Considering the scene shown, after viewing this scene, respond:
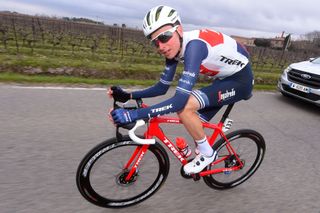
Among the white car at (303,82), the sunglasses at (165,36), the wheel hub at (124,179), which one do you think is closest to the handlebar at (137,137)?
the wheel hub at (124,179)

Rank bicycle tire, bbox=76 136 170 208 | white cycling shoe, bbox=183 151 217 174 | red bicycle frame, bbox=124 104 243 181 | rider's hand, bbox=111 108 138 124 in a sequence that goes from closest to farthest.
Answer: rider's hand, bbox=111 108 138 124 → bicycle tire, bbox=76 136 170 208 → red bicycle frame, bbox=124 104 243 181 → white cycling shoe, bbox=183 151 217 174

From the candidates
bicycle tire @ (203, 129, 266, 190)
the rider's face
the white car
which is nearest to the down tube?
bicycle tire @ (203, 129, 266, 190)

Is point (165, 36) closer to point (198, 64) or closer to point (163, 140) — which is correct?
point (198, 64)

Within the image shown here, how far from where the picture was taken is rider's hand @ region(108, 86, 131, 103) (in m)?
2.83

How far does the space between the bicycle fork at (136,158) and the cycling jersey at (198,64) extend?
442 millimetres

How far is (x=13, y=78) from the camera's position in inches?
247

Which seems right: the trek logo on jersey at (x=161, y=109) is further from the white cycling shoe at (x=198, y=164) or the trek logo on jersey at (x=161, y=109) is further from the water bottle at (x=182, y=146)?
the white cycling shoe at (x=198, y=164)

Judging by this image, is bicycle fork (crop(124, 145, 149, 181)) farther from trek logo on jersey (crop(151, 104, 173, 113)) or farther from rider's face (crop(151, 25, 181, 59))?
rider's face (crop(151, 25, 181, 59))

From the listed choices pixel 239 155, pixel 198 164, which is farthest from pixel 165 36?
pixel 239 155

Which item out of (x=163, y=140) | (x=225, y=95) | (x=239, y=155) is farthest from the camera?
(x=239, y=155)

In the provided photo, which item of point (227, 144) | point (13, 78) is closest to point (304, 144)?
point (227, 144)

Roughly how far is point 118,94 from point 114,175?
0.81 meters

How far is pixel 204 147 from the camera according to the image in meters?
2.89

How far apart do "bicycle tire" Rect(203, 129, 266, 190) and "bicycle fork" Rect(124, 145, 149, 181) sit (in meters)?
0.84
